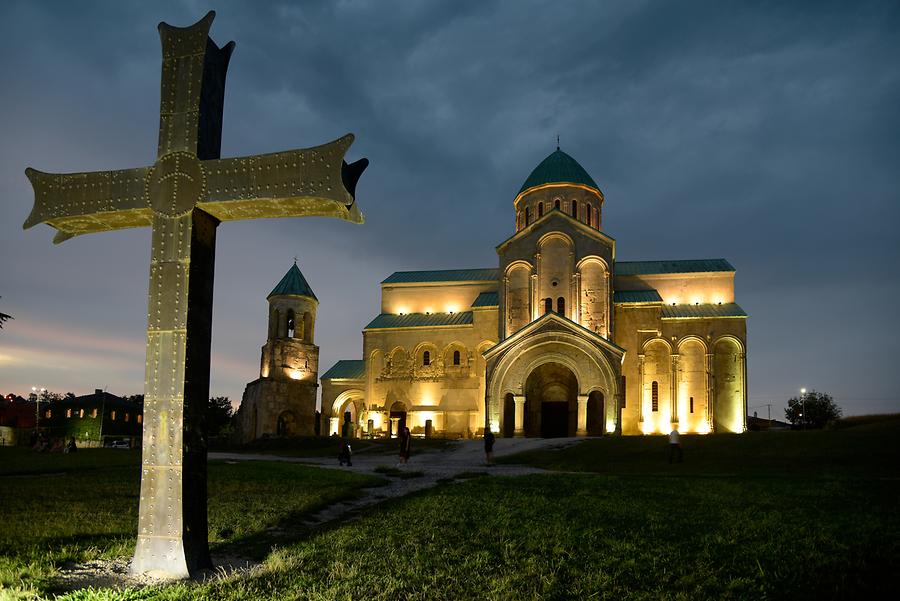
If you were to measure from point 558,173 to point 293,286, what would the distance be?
67.8 feet

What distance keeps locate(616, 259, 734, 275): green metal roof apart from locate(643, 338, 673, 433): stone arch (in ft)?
22.2

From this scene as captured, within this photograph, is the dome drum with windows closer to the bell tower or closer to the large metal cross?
the bell tower

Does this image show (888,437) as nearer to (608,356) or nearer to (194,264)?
(608,356)

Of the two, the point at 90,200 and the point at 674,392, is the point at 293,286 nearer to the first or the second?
the point at 674,392

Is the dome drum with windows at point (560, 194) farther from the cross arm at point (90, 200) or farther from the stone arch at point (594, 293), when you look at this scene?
the cross arm at point (90, 200)

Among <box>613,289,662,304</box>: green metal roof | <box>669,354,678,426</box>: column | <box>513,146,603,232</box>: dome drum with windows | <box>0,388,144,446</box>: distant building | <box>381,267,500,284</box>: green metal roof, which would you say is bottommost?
<box>0,388,144,446</box>: distant building

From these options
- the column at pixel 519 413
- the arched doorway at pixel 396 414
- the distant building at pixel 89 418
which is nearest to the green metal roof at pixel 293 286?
the arched doorway at pixel 396 414

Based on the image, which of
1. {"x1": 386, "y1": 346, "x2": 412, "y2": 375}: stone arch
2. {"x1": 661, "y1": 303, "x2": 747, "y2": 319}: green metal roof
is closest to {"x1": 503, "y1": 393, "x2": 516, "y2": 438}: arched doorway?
{"x1": 386, "y1": 346, "x2": 412, "y2": 375}: stone arch

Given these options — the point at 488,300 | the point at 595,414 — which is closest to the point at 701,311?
the point at 595,414

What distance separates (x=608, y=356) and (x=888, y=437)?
14126 millimetres

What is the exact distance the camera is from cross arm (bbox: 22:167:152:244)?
7.55 meters

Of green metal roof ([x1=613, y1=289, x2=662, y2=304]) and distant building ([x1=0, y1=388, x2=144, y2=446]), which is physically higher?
green metal roof ([x1=613, y1=289, x2=662, y2=304])

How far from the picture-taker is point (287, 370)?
48.6 meters

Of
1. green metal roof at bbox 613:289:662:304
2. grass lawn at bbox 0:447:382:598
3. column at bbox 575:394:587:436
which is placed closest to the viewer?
grass lawn at bbox 0:447:382:598
